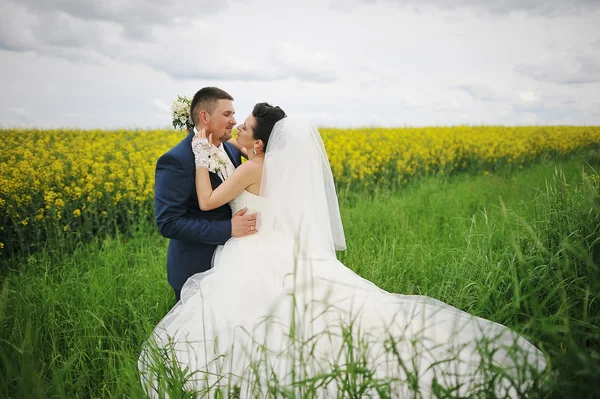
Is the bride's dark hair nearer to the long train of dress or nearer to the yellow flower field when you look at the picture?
the long train of dress

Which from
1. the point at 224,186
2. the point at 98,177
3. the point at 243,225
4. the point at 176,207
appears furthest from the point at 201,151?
the point at 98,177

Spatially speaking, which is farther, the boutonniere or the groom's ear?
the groom's ear

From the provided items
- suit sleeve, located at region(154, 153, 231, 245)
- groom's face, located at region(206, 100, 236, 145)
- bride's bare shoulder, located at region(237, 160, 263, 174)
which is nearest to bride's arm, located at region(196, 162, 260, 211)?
bride's bare shoulder, located at region(237, 160, 263, 174)

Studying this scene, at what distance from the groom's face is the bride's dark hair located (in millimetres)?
204

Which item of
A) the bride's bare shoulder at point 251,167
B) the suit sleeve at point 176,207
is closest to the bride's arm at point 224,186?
the bride's bare shoulder at point 251,167

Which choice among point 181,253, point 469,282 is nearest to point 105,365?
point 181,253

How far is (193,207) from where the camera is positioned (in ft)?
10.5

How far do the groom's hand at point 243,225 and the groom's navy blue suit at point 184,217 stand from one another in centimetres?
5

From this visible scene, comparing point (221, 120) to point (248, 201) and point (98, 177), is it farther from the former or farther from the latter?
point (98, 177)

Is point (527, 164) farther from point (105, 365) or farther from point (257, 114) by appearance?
point (105, 365)

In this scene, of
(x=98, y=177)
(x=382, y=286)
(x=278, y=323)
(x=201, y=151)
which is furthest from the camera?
(x=98, y=177)

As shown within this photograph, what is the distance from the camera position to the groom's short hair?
320 centimetres

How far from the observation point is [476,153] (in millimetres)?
13453

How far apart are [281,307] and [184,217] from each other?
1046mm
